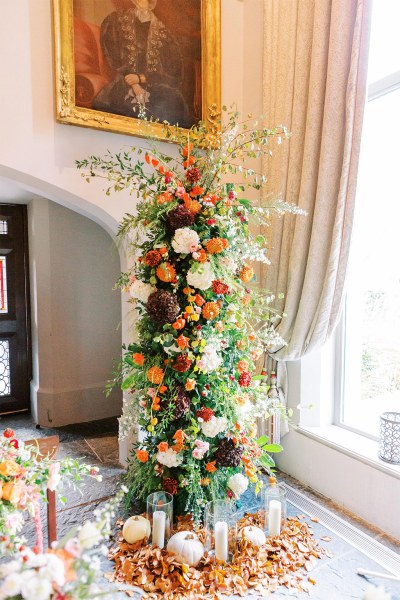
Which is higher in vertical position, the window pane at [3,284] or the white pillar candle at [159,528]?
the window pane at [3,284]

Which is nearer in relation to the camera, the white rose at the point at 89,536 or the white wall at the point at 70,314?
the white rose at the point at 89,536

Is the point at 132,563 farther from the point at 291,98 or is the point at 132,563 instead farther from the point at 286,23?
the point at 286,23

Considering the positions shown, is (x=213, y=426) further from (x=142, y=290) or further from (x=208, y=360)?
(x=142, y=290)

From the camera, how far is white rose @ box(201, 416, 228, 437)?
2.11 meters

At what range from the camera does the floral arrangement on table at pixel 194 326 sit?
2.04 meters

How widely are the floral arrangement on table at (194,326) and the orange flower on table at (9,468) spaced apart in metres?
0.90

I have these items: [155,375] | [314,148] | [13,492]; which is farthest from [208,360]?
[314,148]

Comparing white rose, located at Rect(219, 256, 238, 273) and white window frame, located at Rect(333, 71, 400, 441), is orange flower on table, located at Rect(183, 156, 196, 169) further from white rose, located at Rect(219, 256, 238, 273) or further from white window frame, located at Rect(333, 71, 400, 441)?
white window frame, located at Rect(333, 71, 400, 441)

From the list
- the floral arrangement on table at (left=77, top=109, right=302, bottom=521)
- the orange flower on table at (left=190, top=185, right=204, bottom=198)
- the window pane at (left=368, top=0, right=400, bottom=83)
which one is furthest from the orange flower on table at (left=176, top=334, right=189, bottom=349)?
the window pane at (left=368, top=0, right=400, bottom=83)

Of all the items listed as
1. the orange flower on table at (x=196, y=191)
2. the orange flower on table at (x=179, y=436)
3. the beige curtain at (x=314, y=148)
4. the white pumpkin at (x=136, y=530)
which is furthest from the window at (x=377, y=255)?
the white pumpkin at (x=136, y=530)

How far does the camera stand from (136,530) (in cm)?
210

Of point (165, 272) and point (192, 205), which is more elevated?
point (192, 205)

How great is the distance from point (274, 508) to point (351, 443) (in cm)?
74

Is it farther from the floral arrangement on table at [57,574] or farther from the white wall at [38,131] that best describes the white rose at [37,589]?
the white wall at [38,131]
